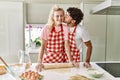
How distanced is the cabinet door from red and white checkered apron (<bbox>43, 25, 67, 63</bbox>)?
661mm

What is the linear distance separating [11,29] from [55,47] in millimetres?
754

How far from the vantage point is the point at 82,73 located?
1.24 metres

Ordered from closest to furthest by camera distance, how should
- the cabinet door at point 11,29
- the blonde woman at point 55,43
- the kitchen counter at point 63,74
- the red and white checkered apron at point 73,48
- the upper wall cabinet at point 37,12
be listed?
the kitchen counter at point 63,74
the blonde woman at point 55,43
the red and white checkered apron at point 73,48
the cabinet door at point 11,29
the upper wall cabinet at point 37,12

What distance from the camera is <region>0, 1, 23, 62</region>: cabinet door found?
2168 mm

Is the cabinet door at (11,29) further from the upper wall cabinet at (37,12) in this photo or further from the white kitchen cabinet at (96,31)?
the white kitchen cabinet at (96,31)

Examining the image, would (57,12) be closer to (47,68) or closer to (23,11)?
(47,68)

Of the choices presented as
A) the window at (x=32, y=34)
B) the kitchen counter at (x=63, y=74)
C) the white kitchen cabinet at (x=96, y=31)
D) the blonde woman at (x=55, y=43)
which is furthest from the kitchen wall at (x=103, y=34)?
the kitchen counter at (x=63, y=74)

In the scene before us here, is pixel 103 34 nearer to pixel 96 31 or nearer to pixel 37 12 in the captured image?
pixel 96 31

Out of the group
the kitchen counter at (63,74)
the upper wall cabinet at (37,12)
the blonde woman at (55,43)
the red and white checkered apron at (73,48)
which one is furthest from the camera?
the upper wall cabinet at (37,12)

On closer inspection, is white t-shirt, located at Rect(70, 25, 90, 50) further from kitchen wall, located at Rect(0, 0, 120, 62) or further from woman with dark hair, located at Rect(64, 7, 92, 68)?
kitchen wall, located at Rect(0, 0, 120, 62)

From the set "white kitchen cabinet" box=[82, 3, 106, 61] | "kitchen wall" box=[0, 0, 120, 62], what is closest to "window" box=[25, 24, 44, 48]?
"kitchen wall" box=[0, 0, 120, 62]

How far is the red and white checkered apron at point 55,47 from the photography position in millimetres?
1637

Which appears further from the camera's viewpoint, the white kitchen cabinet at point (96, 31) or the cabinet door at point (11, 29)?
the white kitchen cabinet at point (96, 31)

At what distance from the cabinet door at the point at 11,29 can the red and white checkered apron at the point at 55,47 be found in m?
0.66
